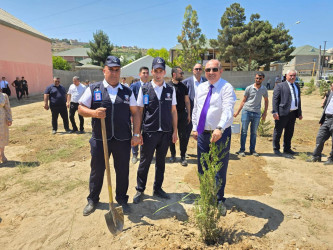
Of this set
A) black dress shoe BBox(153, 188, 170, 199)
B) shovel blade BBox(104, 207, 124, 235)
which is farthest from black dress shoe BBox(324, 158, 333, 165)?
shovel blade BBox(104, 207, 124, 235)

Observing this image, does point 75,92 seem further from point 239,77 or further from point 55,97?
point 239,77

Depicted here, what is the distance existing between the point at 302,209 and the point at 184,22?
31261mm

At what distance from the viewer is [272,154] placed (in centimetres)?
581

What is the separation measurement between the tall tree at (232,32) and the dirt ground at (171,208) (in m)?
32.5

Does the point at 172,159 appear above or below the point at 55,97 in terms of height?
below

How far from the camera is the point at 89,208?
3207mm

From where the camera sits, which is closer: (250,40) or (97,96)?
(97,96)

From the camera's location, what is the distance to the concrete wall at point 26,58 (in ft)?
55.0

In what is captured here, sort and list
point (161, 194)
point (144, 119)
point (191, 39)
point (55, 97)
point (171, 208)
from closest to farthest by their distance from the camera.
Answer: point (171, 208) → point (144, 119) → point (161, 194) → point (55, 97) → point (191, 39)

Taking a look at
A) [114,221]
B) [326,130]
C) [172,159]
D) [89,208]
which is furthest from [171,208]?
[326,130]

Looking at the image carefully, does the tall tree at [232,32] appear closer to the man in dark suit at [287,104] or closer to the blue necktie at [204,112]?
the man in dark suit at [287,104]

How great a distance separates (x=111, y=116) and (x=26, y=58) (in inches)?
815

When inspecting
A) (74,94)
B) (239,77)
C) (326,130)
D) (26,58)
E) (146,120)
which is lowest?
(326,130)

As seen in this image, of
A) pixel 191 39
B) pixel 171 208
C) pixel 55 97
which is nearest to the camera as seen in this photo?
pixel 171 208
